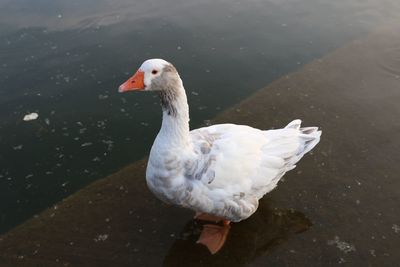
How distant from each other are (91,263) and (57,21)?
16.3 ft

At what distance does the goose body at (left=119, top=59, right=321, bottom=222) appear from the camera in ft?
10.6

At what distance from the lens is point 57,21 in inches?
274

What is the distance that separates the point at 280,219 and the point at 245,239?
0.43 metres

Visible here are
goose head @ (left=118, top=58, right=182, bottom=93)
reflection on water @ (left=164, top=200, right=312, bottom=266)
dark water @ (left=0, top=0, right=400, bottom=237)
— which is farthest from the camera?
dark water @ (left=0, top=0, right=400, bottom=237)

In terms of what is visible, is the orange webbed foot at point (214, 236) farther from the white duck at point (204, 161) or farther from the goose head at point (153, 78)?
the goose head at point (153, 78)

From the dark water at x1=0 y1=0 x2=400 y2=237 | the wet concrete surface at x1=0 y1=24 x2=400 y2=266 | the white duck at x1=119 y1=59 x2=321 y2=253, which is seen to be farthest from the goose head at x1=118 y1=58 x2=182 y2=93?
the dark water at x1=0 y1=0 x2=400 y2=237

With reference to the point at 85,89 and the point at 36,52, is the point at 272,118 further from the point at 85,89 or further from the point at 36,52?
the point at 36,52

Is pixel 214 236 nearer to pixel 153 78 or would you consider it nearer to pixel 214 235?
pixel 214 235

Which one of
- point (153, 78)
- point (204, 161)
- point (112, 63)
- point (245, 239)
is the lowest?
point (245, 239)

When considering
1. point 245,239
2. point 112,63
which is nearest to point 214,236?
point 245,239

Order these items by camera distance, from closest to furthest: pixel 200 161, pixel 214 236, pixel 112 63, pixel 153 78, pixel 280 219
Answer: pixel 153 78 → pixel 200 161 → pixel 214 236 → pixel 280 219 → pixel 112 63

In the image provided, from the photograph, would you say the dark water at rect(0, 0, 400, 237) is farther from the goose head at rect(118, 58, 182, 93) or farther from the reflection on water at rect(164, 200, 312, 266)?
the goose head at rect(118, 58, 182, 93)

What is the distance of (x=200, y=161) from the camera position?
11.1ft

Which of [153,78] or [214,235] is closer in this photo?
[153,78]
